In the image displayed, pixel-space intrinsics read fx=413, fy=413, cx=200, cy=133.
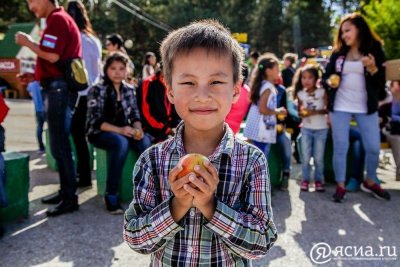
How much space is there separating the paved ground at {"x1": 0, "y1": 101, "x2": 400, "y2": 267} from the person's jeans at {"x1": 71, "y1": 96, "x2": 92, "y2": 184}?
0.26 m

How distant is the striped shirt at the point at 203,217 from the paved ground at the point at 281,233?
173 centimetres

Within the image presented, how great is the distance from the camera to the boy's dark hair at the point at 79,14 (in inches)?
182

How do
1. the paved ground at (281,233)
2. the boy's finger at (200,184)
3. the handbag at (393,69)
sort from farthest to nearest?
the handbag at (393,69)
the paved ground at (281,233)
the boy's finger at (200,184)

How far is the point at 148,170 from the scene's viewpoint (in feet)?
4.73

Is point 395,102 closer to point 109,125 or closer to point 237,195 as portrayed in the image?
point 109,125

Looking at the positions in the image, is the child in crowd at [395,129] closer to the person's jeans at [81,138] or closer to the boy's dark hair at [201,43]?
the person's jeans at [81,138]

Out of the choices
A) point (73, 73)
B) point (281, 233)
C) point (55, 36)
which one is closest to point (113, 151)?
point (73, 73)

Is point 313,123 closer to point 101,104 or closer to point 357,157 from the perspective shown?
point 357,157

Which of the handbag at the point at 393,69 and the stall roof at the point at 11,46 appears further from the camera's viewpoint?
the stall roof at the point at 11,46

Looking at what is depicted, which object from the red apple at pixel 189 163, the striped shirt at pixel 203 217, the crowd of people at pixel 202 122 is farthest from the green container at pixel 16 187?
the red apple at pixel 189 163

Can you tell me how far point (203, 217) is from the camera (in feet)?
4.52

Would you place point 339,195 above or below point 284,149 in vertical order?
below

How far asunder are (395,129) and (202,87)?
4716mm

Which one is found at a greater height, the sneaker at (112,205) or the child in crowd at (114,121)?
the child in crowd at (114,121)
